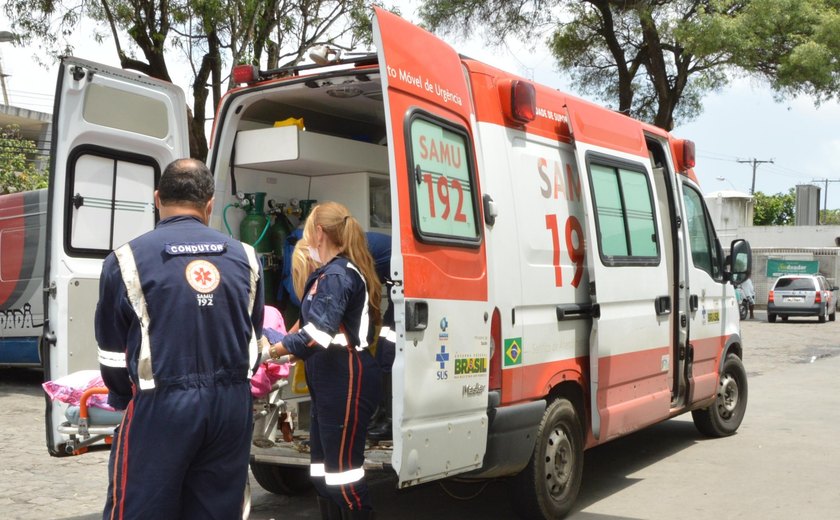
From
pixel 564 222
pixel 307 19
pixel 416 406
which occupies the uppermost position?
pixel 307 19

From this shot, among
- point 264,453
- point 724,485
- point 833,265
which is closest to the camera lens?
point 264,453

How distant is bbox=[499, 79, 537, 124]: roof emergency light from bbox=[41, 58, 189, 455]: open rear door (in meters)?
2.05

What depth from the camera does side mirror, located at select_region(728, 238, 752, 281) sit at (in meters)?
8.16

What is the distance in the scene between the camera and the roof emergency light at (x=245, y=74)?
5.61 meters

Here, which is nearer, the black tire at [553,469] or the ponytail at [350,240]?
the ponytail at [350,240]

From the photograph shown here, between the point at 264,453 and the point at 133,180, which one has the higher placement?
the point at 133,180

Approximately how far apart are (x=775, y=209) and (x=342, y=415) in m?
75.1

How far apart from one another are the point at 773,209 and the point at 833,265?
4163 centimetres

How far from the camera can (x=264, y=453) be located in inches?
210

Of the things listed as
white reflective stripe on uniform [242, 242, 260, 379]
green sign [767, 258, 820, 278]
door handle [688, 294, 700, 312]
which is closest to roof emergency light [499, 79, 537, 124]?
white reflective stripe on uniform [242, 242, 260, 379]

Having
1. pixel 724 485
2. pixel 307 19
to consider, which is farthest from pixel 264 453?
pixel 307 19

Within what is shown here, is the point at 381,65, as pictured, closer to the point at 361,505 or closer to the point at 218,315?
the point at 218,315

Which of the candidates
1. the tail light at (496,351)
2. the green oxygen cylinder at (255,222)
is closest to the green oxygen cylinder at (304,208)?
the green oxygen cylinder at (255,222)

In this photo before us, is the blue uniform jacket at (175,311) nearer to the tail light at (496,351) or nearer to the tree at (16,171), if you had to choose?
the tail light at (496,351)
